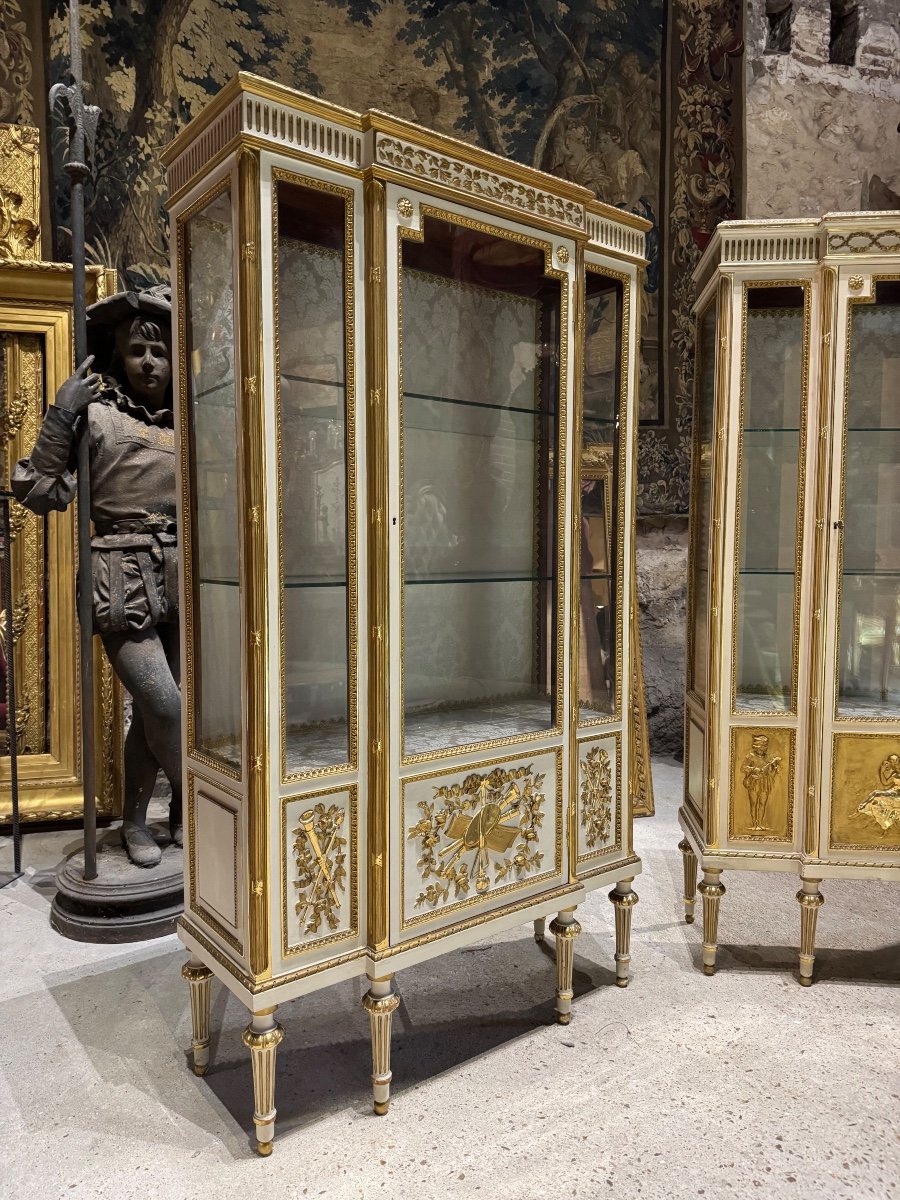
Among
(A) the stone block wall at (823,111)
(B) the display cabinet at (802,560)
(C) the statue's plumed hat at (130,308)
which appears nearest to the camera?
(B) the display cabinet at (802,560)

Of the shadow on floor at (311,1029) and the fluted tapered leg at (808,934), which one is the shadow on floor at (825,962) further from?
the shadow on floor at (311,1029)

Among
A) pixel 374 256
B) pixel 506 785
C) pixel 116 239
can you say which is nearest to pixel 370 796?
pixel 506 785

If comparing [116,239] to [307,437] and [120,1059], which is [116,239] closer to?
[307,437]

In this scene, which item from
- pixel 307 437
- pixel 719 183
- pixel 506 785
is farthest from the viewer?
pixel 719 183

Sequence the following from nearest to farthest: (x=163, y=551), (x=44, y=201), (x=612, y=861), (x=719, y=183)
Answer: (x=612, y=861) → (x=163, y=551) → (x=44, y=201) → (x=719, y=183)

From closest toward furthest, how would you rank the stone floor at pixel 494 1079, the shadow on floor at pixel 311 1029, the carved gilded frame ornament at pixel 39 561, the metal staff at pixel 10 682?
the stone floor at pixel 494 1079, the shadow on floor at pixel 311 1029, the metal staff at pixel 10 682, the carved gilded frame ornament at pixel 39 561

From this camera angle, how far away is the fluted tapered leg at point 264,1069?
1772mm

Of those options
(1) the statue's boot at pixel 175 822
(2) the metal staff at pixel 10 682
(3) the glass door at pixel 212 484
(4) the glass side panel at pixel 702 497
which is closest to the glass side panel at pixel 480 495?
(3) the glass door at pixel 212 484

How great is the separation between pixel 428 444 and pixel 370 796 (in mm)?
979

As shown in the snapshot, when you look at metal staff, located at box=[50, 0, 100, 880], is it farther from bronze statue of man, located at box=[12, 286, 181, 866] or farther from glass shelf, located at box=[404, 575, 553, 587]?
glass shelf, located at box=[404, 575, 553, 587]

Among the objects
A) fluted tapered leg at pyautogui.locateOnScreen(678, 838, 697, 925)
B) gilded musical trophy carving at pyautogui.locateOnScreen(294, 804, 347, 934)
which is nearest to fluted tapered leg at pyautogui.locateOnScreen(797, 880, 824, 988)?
fluted tapered leg at pyautogui.locateOnScreen(678, 838, 697, 925)

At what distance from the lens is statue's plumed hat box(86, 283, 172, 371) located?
9.70 ft

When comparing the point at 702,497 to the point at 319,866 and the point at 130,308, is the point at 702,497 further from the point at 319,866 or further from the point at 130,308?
the point at 130,308

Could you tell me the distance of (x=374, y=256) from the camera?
180cm
